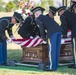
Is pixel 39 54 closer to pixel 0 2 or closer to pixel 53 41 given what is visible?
pixel 53 41

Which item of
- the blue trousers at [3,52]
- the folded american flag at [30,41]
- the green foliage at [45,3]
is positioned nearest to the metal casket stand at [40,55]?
the folded american flag at [30,41]

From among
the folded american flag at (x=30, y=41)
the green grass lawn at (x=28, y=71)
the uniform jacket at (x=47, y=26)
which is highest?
the uniform jacket at (x=47, y=26)

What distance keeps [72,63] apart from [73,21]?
4.39 feet

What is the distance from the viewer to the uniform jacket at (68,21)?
8766 millimetres

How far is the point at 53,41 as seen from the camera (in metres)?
8.44

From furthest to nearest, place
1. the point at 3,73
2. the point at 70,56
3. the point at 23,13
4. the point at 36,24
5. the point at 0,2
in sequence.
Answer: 1. the point at 0,2
2. the point at 23,13
3. the point at 70,56
4. the point at 36,24
5. the point at 3,73

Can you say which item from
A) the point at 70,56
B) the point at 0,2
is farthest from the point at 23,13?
the point at 0,2

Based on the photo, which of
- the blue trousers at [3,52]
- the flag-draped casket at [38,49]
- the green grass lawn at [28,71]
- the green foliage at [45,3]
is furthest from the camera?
the green foliage at [45,3]

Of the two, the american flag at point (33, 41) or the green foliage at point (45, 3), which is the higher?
the green foliage at point (45, 3)

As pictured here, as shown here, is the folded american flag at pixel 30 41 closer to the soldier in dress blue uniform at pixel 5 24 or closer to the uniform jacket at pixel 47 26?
the soldier in dress blue uniform at pixel 5 24

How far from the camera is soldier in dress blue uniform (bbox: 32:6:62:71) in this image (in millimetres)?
8469

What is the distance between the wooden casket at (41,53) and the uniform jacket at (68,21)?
0.80 m

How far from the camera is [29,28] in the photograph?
9.44 meters

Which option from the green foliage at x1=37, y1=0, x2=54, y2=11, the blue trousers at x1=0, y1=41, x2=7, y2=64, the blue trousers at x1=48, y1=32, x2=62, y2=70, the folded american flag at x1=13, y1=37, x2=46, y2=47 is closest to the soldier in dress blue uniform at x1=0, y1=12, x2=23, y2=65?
the blue trousers at x1=0, y1=41, x2=7, y2=64
